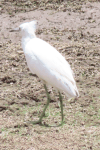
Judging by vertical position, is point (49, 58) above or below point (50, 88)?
above

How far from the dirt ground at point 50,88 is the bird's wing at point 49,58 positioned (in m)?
0.71

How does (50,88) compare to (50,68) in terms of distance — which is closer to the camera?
(50,68)

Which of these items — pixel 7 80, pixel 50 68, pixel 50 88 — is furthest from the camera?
pixel 7 80

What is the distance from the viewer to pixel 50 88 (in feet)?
16.4

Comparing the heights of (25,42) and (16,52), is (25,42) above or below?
above

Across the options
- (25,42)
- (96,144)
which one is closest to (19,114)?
(25,42)

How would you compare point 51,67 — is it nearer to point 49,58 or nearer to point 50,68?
point 50,68

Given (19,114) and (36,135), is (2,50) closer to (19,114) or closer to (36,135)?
(19,114)

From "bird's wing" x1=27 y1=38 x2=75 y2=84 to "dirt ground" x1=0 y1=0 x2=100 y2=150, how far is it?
2.33 feet

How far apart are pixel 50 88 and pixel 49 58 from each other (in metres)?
1.26

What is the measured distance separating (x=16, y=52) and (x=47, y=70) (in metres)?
2.56

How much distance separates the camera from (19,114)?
166 inches

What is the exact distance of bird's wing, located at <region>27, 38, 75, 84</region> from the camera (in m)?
3.80

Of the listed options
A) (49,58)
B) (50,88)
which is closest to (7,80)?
(50,88)
